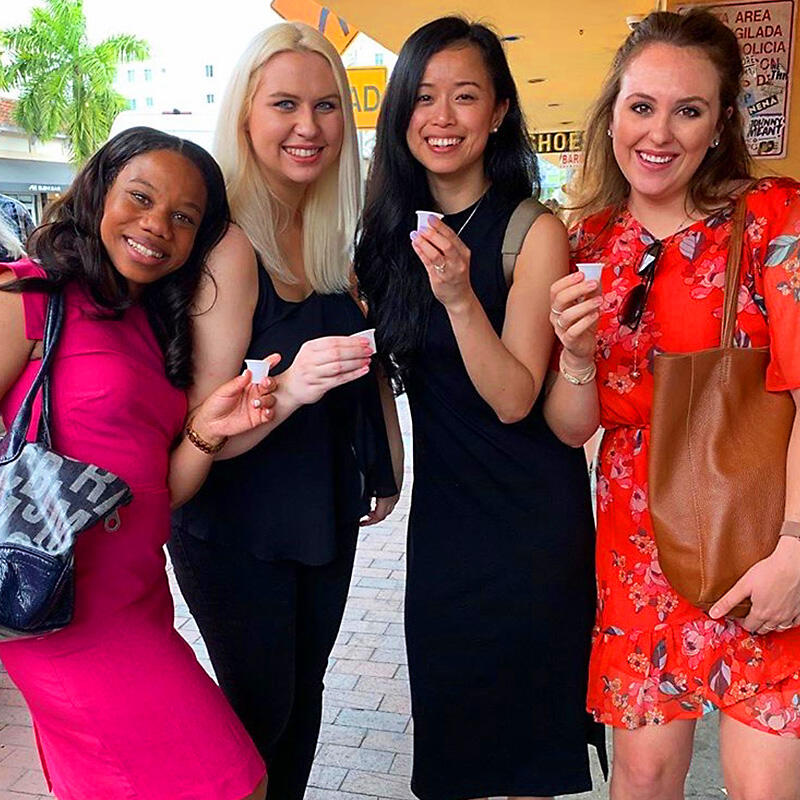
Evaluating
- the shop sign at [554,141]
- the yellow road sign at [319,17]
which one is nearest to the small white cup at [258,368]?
the yellow road sign at [319,17]

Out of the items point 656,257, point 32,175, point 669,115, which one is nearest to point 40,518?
point 656,257

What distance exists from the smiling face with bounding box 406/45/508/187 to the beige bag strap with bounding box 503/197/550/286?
20 cm

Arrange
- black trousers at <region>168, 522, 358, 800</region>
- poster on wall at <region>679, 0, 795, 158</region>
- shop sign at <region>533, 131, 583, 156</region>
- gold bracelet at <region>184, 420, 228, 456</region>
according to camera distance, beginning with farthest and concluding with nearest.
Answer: shop sign at <region>533, 131, 583, 156</region> < poster on wall at <region>679, 0, 795, 158</region> < black trousers at <region>168, 522, 358, 800</region> < gold bracelet at <region>184, 420, 228, 456</region>

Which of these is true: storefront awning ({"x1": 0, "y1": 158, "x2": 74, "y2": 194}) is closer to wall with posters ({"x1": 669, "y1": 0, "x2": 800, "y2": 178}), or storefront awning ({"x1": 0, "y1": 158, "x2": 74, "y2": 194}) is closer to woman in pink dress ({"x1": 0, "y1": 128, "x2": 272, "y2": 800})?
wall with posters ({"x1": 669, "y1": 0, "x2": 800, "y2": 178})

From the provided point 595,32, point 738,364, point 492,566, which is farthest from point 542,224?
point 595,32

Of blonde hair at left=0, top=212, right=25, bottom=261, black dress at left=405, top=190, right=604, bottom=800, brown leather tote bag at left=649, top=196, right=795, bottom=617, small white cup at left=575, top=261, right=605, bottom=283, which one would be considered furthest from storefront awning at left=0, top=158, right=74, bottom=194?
brown leather tote bag at left=649, top=196, right=795, bottom=617

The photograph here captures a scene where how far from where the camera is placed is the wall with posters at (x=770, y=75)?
4.19 m

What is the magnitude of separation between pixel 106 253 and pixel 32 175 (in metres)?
32.9

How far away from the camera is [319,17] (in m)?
5.83

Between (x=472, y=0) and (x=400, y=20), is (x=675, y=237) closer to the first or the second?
(x=472, y=0)

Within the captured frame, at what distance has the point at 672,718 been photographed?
1.99 meters

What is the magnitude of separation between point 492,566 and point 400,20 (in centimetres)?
533

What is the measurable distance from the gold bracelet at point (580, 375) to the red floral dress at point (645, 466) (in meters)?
0.10

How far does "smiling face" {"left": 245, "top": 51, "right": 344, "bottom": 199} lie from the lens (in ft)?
7.48
